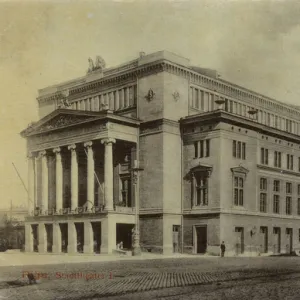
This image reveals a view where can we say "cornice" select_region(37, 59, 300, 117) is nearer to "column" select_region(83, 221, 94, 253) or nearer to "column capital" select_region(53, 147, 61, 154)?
"column capital" select_region(53, 147, 61, 154)

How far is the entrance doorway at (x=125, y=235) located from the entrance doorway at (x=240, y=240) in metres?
8.37

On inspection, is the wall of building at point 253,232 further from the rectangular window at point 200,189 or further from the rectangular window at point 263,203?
the rectangular window at point 200,189

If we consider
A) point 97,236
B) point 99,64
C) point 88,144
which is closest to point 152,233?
point 97,236

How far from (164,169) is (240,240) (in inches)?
302

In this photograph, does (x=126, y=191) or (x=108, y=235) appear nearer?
Answer: (x=108, y=235)

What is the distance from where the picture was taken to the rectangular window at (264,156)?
42750 mm

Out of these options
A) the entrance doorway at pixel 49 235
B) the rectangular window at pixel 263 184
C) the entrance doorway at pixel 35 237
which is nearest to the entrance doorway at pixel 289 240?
the rectangular window at pixel 263 184

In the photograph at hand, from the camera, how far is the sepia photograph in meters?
23.4

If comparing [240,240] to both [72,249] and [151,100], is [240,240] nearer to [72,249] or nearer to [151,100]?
[151,100]

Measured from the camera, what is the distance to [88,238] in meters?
40.1

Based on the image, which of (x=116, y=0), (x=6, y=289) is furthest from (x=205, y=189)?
(x=6, y=289)

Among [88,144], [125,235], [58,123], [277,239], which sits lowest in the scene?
[277,239]

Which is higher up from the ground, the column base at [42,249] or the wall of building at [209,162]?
the wall of building at [209,162]

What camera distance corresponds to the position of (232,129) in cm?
3956
